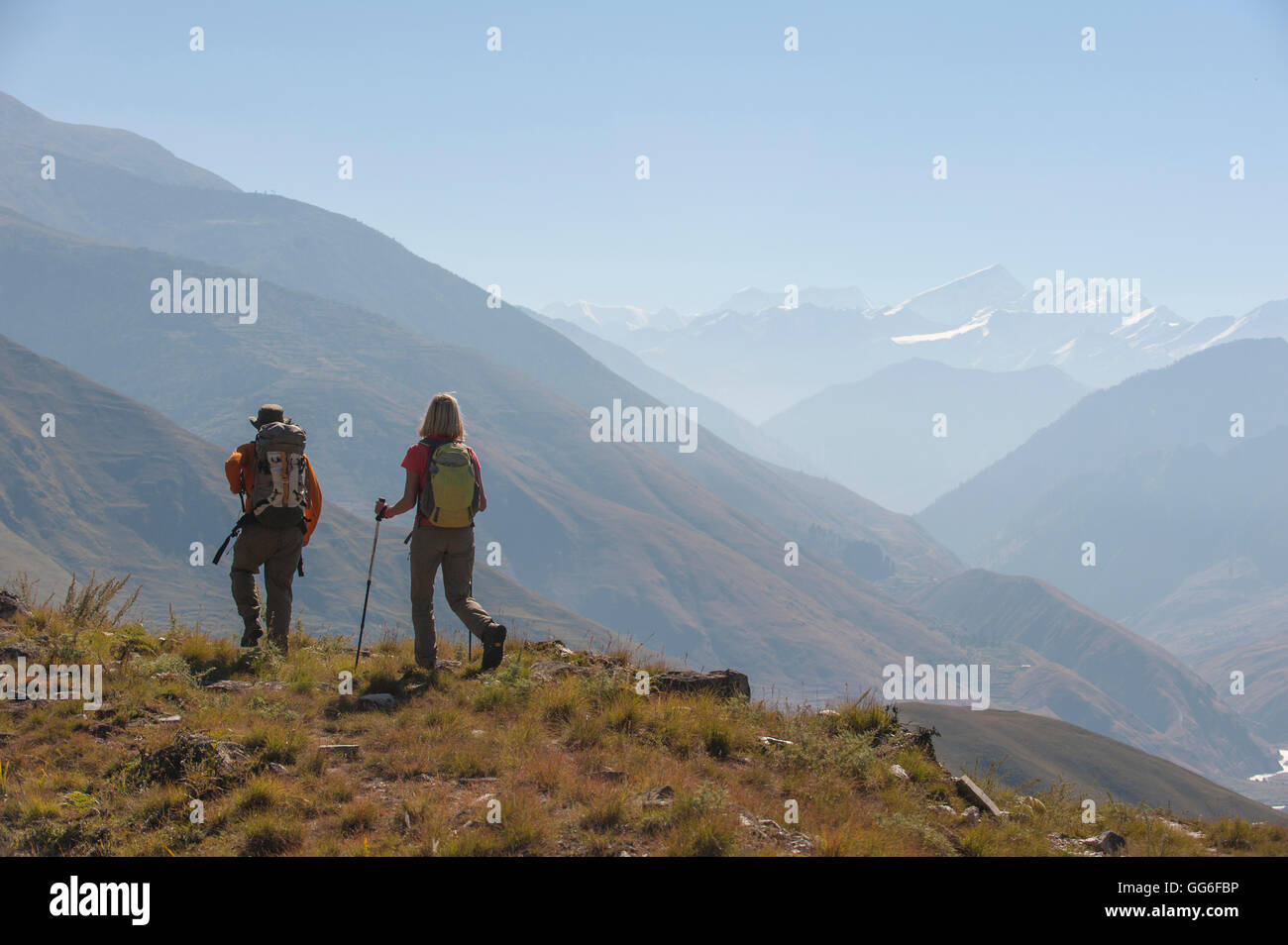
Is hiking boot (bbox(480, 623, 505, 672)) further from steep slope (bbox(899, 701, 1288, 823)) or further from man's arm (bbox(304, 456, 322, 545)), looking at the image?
steep slope (bbox(899, 701, 1288, 823))

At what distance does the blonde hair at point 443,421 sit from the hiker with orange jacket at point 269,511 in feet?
5.67

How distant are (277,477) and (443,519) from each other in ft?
8.19

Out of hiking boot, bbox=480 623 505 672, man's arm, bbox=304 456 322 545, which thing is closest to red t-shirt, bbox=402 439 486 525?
hiking boot, bbox=480 623 505 672

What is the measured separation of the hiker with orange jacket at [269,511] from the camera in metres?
11.8

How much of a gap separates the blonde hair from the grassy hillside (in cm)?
300

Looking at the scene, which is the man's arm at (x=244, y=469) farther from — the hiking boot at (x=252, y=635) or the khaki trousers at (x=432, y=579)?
the khaki trousers at (x=432, y=579)

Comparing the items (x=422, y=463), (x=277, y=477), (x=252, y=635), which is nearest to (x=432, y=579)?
(x=422, y=463)

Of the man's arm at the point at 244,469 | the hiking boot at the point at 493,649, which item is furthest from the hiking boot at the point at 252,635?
the hiking boot at the point at 493,649

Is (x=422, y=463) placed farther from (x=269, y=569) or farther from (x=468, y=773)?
(x=468, y=773)

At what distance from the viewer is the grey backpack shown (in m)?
11.8

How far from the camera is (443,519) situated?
1116cm
